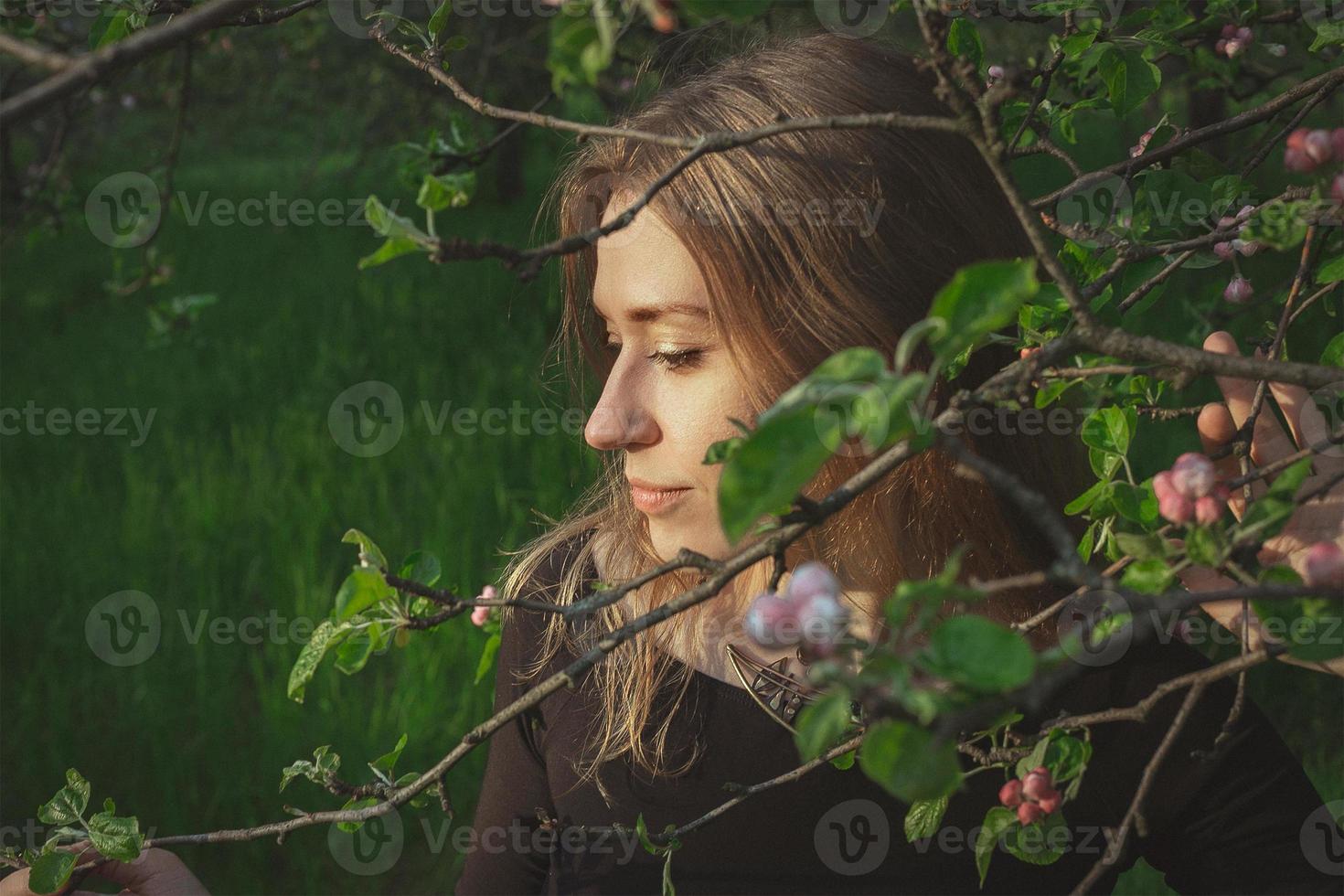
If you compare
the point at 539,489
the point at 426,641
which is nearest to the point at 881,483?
the point at 426,641

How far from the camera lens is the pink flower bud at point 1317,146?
0.86m

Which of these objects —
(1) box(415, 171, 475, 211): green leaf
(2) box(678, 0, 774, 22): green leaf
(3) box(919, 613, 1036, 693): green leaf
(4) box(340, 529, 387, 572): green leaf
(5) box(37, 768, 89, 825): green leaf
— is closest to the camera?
(3) box(919, 613, 1036, 693): green leaf

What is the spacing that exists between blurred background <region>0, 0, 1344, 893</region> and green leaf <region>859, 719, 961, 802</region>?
74 cm

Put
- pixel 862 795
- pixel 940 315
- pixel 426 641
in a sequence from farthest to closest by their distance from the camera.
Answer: pixel 426 641, pixel 862 795, pixel 940 315

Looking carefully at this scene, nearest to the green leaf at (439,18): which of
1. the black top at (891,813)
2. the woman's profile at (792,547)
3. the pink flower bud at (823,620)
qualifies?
the woman's profile at (792,547)

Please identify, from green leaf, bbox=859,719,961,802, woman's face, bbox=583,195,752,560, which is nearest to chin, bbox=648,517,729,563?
woman's face, bbox=583,195,752,560

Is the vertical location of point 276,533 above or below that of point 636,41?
below

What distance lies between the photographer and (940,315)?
A: 57 centimetres

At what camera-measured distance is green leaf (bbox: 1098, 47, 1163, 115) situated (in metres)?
1.22

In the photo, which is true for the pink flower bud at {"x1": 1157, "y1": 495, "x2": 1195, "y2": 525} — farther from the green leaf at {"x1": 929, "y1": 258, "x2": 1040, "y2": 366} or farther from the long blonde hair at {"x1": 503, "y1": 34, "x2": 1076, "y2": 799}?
the long blonde hair at {"x1": 503, "y1": 34, "x2": 1076, "y2": 799}

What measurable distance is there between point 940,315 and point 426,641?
268cm

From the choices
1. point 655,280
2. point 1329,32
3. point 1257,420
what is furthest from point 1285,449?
point 655,280

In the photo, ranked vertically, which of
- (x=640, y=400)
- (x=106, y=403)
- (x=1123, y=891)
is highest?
(x=106, y=403)

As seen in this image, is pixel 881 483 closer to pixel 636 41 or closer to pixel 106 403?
pixel 636 41
